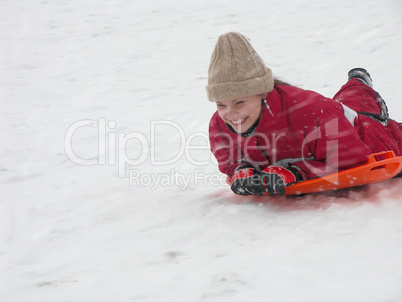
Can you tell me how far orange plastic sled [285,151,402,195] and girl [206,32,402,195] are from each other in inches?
1.8

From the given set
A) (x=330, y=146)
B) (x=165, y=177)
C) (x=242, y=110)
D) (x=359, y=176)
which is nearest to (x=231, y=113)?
(x=242, y=110)

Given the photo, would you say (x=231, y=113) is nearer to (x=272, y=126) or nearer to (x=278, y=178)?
(x=272, y=126)

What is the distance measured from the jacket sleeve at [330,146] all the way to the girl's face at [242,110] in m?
0.22

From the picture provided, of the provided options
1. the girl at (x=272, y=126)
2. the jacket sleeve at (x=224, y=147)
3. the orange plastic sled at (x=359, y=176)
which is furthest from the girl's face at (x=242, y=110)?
the orange plastic sled at (x=359, y=176)

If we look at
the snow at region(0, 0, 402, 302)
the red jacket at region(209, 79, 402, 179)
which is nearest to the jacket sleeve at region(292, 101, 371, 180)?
the red jacket at region(209, 79, 402, 179)

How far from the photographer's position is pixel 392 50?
13.7 feet

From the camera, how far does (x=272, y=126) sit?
74.3 inches

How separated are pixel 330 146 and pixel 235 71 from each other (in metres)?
0.51

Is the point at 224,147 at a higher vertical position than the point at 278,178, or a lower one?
higher

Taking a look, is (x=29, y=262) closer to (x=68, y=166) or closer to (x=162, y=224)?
(x=162, y=224)

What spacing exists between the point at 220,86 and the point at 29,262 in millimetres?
990

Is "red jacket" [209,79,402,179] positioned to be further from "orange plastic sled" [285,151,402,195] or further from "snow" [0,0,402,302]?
"snow" [0,0,402,302]

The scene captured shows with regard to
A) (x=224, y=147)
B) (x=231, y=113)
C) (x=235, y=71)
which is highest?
(x=235, y=71)

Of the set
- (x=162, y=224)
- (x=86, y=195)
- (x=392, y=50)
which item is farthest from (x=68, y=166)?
(x=392, y=50)
